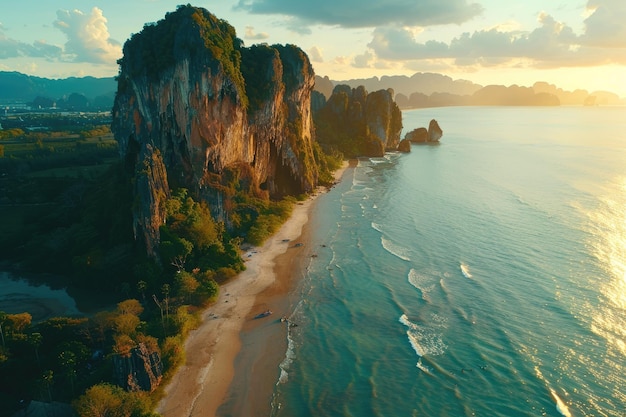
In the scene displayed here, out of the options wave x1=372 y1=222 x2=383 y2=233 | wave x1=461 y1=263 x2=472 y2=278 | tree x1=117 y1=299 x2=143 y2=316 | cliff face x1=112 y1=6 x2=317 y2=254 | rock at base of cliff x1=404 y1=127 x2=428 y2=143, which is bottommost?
wave x1=461 y1=263 x2=472 y2=278

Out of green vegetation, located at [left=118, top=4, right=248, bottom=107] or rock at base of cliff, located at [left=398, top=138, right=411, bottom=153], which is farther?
rock at base of cliff, located at [left=398, top=138, right=411, bottom=153]

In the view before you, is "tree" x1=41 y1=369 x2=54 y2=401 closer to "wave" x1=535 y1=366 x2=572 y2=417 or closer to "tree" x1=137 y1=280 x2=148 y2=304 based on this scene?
"tree" x1=137 y1=280 x2=148 y2=304

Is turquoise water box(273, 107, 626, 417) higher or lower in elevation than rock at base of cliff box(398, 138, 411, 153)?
lower

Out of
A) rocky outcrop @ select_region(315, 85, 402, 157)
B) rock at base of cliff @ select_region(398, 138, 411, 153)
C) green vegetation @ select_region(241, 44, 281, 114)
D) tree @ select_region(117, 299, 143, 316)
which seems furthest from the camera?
rock at base of cliff @ select_region(398, 138, 411, 153)

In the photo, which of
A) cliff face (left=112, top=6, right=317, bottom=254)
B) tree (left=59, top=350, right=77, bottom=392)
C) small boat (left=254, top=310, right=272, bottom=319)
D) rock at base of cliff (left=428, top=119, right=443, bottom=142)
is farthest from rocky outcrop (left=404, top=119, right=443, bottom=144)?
tree (left=59, top=350, right=77, bottom=392)

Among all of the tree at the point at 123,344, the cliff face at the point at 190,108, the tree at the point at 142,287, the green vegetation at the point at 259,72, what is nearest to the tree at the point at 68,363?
the tree at the point at 123,344

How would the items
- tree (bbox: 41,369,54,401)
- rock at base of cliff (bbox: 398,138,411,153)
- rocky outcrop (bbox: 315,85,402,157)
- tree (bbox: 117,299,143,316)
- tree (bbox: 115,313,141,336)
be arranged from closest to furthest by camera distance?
1. tree (bbox: 41,369,54,401)
2. tree (bbox: 115,313,141,336)
3. tree (bbox: 117,299,143,316)
4. rocky outcrop (bbox: 315,85,402,157)
5. rock at base of cliff (bbox: 398,138,411,153)
